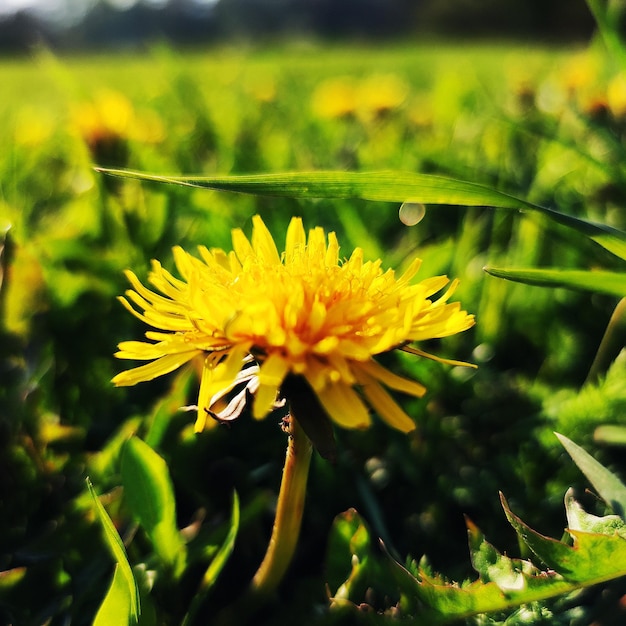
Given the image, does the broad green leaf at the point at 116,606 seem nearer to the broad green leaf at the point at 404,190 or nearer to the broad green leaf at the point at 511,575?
the broad green leaf at the point at 511,575

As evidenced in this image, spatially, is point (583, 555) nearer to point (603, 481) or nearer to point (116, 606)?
point (603, 481)

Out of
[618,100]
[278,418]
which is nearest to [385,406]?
[278,418]

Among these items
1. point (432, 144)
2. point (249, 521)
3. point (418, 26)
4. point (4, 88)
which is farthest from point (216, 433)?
point (418, 26)

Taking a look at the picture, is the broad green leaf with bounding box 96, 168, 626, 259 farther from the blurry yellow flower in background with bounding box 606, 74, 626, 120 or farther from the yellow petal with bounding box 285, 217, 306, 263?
the blurry yellow flower in background with bounding box 606, 74, 626, 120

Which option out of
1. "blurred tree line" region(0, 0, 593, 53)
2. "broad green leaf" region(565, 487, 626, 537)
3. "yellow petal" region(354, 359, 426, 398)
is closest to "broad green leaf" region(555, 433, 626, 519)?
"broad green leaf" region(565, 487, 626, 537)

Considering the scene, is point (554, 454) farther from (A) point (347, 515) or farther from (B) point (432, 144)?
(B) point (432, 144)

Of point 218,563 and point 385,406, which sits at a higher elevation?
point 385,406

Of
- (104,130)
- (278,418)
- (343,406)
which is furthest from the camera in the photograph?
(104,130)
